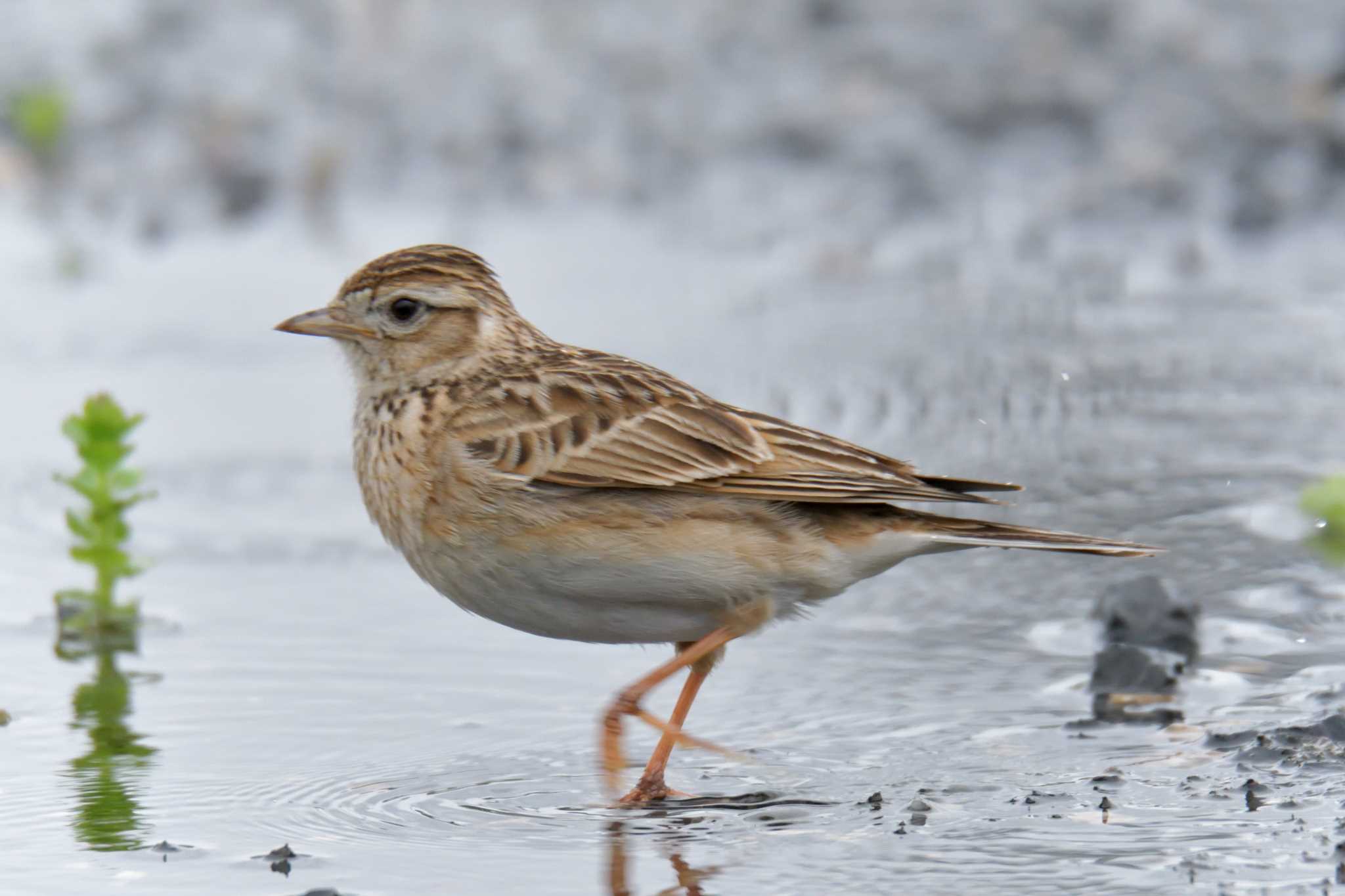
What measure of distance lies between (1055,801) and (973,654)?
4.82 ft

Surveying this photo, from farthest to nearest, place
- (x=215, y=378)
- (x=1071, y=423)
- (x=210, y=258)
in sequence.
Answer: (x=210, y=258), (x=215, y=378), (x=1071, y=423)

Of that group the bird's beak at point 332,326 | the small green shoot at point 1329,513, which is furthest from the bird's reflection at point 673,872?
the small green shoot at point 1329,513

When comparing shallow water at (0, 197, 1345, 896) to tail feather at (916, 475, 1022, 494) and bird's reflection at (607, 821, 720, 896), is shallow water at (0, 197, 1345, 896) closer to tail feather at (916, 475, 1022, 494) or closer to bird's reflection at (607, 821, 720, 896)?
bird's reflection at (607, 821, 720, 896)

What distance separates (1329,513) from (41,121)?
998cm

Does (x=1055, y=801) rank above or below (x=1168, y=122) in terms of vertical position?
below

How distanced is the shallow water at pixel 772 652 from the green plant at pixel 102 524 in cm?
18

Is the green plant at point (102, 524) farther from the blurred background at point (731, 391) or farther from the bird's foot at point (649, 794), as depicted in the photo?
the bird's foot at point (649, 794)

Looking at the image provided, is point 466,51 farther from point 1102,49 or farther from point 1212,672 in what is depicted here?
point 1212,672

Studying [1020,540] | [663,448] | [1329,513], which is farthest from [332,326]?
[1329,513]

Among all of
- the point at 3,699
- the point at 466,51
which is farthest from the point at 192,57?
the point at 3,699

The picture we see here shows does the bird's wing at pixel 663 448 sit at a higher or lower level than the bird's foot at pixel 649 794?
higher

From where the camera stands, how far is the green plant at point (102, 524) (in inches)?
271

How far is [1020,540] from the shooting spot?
5.50m

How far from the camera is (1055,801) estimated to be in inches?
198
